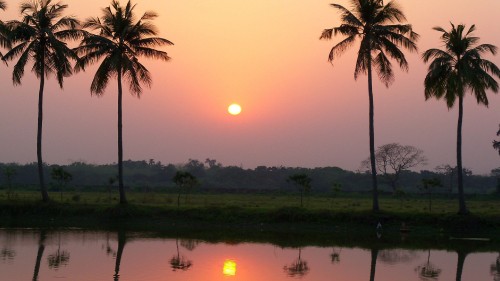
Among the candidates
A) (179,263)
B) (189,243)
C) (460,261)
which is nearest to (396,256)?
(460,261)

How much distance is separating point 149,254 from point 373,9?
22955 millimetres

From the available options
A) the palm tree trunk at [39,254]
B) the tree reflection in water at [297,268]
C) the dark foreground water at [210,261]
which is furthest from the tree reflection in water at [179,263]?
the palm tree trunk at [39,254]

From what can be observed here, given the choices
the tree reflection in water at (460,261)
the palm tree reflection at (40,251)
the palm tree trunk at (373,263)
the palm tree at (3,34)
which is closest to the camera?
the palm tree reflection at (40,251)

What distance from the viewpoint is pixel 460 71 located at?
39156 millimetres

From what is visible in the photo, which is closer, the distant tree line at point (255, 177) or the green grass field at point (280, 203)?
the green grass field at point (280, 203)

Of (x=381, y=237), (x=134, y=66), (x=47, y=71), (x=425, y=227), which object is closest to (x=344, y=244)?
(x=381, y=237)

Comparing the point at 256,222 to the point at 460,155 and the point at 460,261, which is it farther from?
the point at 460,261

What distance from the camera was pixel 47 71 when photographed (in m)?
44.5

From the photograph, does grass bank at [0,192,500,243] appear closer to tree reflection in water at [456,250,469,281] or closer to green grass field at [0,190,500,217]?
green grass field at [0,190,500,217]

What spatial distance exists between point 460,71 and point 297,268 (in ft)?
70.2

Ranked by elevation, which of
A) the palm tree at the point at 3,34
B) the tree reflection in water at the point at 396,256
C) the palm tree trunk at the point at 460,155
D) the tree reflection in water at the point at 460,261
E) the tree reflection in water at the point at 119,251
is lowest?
the tree reflection in water at the point at 460,261

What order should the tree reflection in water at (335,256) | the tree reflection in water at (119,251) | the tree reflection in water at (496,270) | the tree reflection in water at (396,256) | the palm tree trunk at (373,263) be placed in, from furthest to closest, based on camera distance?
the tree reflection in water at (396,256), the tree reflection in water at (335,256), the tree reflection in water at (496,270), the palm tree trunk at (373,263), the tree reflection in water at (119,251)

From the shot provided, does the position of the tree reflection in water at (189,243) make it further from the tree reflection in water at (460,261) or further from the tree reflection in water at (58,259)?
the tree reflection in water at (460,261)

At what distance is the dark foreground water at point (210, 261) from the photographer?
21.4 metres
